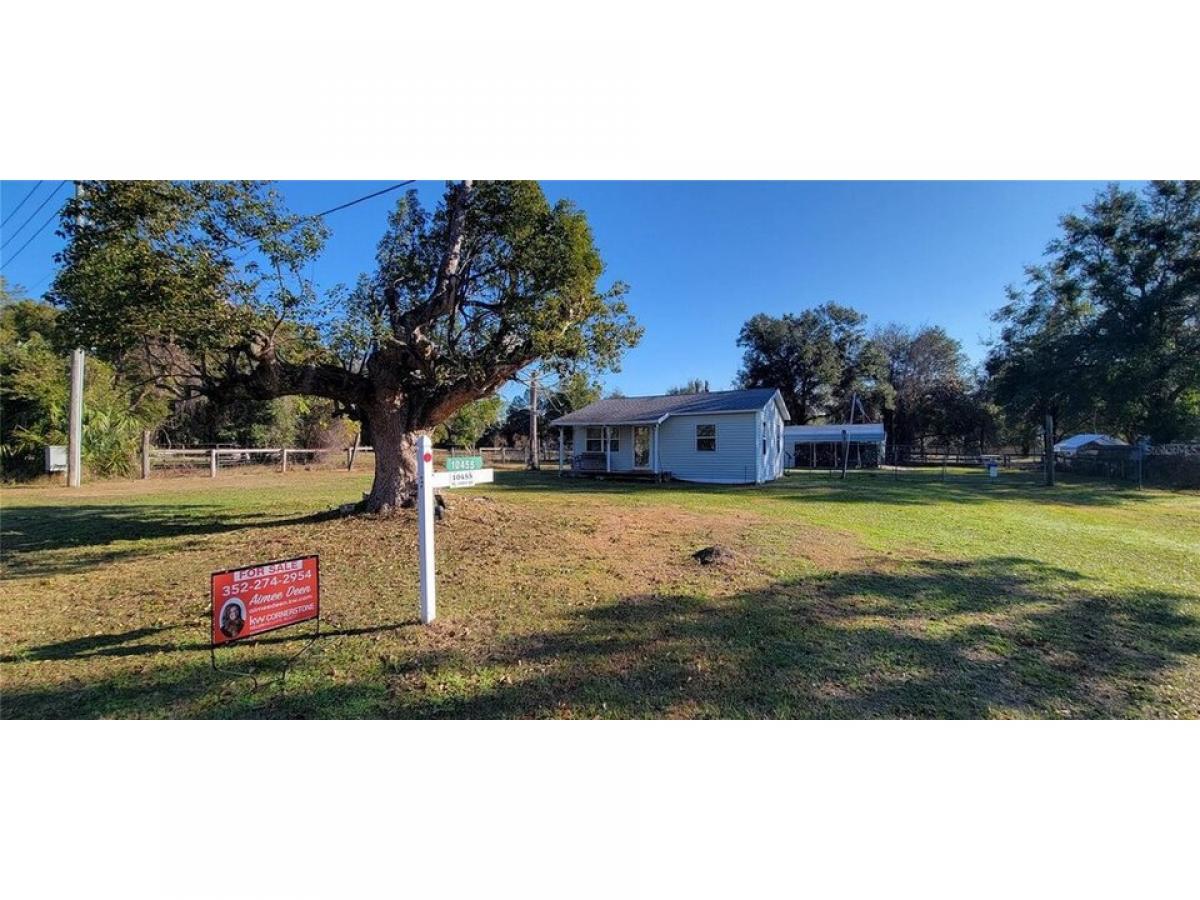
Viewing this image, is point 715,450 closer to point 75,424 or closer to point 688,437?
point 688,437

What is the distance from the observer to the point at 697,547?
7.27 metres

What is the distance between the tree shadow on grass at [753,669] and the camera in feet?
10.1

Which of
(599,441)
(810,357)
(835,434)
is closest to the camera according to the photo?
(599,441)

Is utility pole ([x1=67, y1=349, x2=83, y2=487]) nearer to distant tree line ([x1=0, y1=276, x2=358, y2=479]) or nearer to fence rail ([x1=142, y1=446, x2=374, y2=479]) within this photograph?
distant tree line ([x1=0, y1=276, x2=358, y2=479])

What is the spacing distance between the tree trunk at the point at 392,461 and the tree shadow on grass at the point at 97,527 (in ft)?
3.72

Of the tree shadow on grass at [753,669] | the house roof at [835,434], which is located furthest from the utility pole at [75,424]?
the house roof at [835,434]

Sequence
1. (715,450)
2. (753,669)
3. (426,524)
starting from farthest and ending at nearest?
(715,450) → (426,524) → (753,669)

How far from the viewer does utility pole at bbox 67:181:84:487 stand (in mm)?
14695

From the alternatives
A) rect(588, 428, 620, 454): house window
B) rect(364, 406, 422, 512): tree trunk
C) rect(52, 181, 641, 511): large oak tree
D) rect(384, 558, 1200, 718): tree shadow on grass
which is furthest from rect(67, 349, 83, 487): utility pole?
rect(384, 558, 1200, 718): tree shadow on grass

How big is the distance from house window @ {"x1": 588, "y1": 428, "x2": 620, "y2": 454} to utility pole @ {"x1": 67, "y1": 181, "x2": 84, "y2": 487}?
15.6 m

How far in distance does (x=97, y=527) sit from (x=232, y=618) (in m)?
8.32

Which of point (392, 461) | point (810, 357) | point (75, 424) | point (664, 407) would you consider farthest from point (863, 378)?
point (75, 424)

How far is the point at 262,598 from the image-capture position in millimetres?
3721

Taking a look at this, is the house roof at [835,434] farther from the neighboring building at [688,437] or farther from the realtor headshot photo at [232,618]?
the realtor headshot photo at [232,618]
